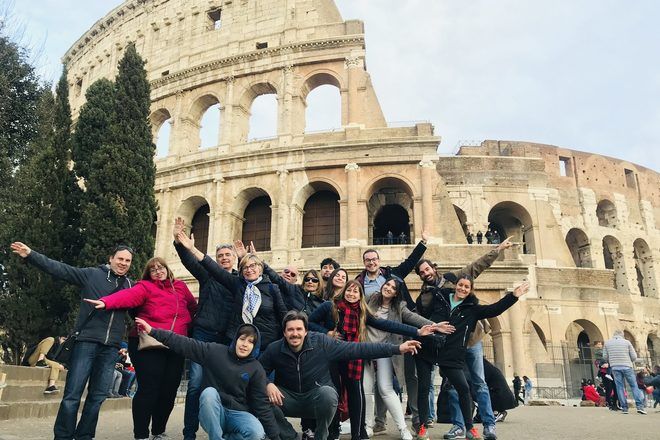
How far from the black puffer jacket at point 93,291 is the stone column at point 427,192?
45.0ft

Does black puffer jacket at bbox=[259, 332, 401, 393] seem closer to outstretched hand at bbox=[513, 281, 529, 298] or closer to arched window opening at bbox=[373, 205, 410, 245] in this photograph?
outstretched hand at bbox=[513, 281, 529, 298]

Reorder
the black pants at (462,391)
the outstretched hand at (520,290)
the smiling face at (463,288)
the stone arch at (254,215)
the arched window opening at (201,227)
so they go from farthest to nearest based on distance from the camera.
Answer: the arched window opening at (201,227) < the stone arch at (254,215) < the smiling face at (463,288) < the outstretched hand at (520,290) < the black pants at (462,391)

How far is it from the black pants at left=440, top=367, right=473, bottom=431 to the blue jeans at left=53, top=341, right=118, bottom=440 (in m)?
3.41

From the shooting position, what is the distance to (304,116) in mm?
19828

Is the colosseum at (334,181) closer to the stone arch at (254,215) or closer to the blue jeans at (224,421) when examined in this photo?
the stone arch at (254,215)

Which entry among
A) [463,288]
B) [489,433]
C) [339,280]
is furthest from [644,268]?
[339,280]

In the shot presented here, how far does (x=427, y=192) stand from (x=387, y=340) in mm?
12687

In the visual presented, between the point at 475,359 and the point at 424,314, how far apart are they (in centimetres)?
78

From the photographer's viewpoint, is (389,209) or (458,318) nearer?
(458,318)

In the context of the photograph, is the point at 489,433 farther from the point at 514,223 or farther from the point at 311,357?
the point at 514,223

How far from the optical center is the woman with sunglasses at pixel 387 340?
191 inches

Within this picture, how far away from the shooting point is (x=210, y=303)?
4918 mm

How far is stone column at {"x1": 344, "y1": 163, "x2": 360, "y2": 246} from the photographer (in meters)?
17.1

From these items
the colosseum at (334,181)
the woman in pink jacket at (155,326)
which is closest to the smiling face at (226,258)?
the woman in pink jacket at (155,326)
